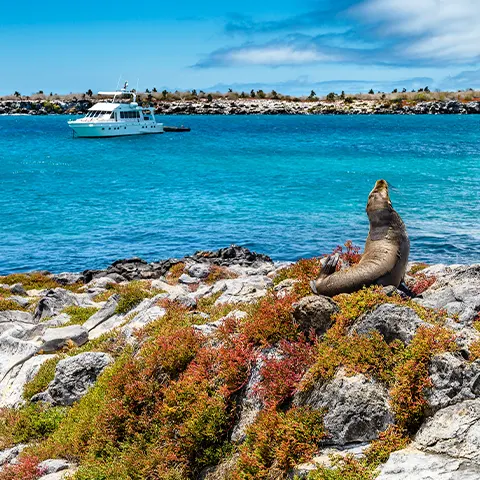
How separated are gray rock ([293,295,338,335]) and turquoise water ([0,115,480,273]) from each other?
21.8 m

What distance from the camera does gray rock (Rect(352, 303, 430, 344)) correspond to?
8016 millimetres

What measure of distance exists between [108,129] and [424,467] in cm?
10493

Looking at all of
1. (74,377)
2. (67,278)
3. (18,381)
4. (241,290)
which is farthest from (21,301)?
(74,377)

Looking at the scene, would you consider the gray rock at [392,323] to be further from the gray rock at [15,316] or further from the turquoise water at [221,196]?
the turquoise water at [221,196]

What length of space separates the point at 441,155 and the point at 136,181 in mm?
42134

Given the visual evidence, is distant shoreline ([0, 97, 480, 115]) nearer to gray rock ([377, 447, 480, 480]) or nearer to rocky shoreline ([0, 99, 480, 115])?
rocky shoreline ([0, 99, 480, 115])

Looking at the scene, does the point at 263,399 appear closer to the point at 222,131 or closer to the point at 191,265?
the point at 191,265

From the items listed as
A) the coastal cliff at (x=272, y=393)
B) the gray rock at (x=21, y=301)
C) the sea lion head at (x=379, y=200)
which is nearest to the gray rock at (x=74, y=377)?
the coastal cliff at (x=272, y=393)

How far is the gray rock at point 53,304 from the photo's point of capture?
62.0 feet

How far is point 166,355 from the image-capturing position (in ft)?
33.2

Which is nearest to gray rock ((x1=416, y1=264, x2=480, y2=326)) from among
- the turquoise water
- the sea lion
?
the sea lion

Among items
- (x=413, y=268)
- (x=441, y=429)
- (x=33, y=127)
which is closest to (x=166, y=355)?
(x=441, y=429)

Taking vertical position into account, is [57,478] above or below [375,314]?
below

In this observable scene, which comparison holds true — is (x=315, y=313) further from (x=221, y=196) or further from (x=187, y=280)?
(x=221, y=196)
